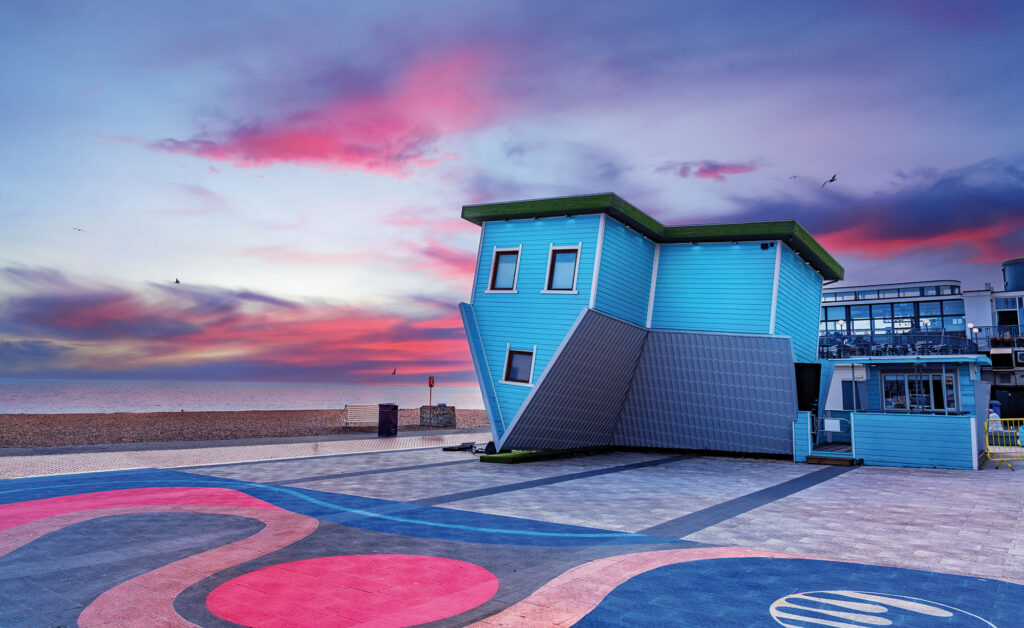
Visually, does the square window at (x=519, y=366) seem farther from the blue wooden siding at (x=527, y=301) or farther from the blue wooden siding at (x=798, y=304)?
the blue wooden siding at (x=798, y=304)

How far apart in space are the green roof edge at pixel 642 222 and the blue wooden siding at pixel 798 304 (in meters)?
0.76

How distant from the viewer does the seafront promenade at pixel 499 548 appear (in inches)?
259

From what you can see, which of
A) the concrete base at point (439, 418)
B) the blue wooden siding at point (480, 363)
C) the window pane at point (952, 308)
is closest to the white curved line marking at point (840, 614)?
the blue wooden siding at point (480, 363)

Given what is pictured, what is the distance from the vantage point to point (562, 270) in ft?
67.6

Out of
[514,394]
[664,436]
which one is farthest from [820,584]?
[664,436]

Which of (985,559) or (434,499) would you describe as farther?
(434,499)

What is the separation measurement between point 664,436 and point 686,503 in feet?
39.7

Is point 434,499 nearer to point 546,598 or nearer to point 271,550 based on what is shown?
point 271,550

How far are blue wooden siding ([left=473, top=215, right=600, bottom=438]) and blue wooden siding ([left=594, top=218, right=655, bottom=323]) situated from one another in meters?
0.61

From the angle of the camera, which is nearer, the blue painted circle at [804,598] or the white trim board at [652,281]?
the blue painted circle at [804,598]

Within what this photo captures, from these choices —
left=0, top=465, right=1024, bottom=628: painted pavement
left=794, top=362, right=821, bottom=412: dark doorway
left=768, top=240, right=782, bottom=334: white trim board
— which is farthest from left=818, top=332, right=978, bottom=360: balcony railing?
left=0, top=465, right=1024, bottom=628: painted pavement

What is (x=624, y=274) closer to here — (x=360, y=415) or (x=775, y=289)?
(x=775, y=289)

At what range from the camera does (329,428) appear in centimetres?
3638

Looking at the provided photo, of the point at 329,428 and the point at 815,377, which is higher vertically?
the point at 815,377
